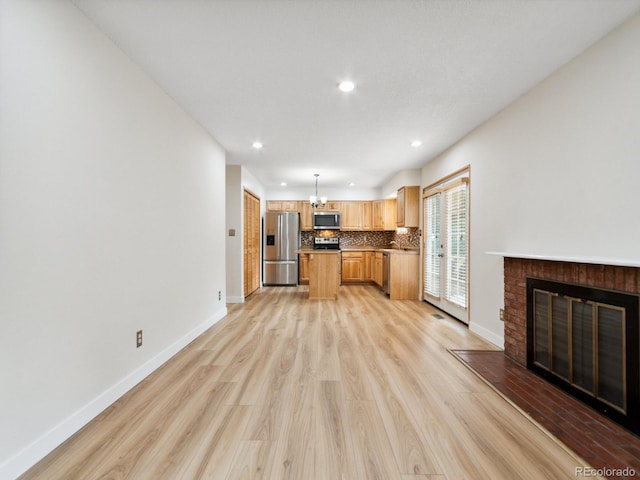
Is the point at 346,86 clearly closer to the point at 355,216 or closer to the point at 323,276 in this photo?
the point at 323,276

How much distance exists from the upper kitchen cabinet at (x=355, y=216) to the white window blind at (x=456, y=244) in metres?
3.02

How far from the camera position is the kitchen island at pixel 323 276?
5.44m

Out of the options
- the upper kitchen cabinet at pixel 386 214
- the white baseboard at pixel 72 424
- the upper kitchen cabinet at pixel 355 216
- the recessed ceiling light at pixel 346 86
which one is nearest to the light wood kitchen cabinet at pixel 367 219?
the upper kitchen cabinet at pixel 355 216

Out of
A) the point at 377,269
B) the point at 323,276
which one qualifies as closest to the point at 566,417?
the point at 323,276

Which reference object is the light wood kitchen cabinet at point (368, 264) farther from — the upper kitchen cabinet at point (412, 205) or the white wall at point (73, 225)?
the white wall at point (73, 225)

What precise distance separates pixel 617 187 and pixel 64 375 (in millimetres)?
3591

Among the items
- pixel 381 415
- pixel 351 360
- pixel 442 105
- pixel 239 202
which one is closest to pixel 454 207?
pixel 442 105

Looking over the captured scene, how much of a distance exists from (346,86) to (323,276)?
12.0ft

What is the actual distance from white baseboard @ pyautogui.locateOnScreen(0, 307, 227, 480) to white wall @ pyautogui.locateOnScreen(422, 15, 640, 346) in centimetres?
343

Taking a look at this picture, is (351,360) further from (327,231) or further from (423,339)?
(327,231)

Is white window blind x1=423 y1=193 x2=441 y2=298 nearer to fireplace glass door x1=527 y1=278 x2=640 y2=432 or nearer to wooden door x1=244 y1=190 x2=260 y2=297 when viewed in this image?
fireplace glass door x1=527 y1=278 x2=640 y2=432

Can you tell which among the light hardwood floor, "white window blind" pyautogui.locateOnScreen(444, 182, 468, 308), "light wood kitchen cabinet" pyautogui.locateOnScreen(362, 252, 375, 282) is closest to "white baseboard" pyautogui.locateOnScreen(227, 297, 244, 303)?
the light hardwood floor

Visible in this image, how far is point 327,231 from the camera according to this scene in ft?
24.8

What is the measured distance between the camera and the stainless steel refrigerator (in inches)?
267
